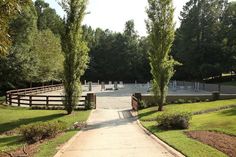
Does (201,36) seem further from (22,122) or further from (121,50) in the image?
(22,122)

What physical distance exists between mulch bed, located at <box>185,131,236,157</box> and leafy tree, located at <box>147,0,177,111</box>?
12.5 m

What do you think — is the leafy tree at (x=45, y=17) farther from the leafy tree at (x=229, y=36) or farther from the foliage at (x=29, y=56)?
the leafy tree at (x=229, y=36)

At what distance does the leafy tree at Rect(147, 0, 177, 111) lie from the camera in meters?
30.4

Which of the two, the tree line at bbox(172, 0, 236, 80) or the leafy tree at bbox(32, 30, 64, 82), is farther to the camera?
the tree line at bbox(172, 0, 236, 80)

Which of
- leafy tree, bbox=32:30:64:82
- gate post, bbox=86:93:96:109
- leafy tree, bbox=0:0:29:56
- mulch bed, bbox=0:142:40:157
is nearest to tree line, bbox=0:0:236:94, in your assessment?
leafy tree, bbox=32:30:64:82

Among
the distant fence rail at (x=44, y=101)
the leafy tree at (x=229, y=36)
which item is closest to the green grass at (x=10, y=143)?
the distant fence rail at (x=44, y=101)

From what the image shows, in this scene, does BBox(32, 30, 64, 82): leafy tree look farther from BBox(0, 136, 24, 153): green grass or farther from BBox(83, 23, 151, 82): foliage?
BBox(0, 136, 24, 153): green grass

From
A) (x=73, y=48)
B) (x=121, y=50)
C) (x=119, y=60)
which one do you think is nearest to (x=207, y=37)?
(x=119, y=60)

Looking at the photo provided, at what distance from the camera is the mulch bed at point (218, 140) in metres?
13.8

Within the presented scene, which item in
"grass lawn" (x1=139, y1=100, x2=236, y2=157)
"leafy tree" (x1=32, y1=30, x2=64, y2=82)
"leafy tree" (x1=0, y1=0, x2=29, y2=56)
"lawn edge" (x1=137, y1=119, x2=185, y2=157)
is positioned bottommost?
"lawn edge" (x1=137, y1=119, x2=185, y2=157)

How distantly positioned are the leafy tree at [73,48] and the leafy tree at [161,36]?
16.5 ft

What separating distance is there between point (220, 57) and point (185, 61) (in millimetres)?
8437

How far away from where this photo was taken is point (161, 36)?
99.8ft

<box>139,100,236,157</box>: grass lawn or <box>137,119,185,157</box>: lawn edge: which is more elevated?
<box>139,100,236,157</box>: grass lawn
